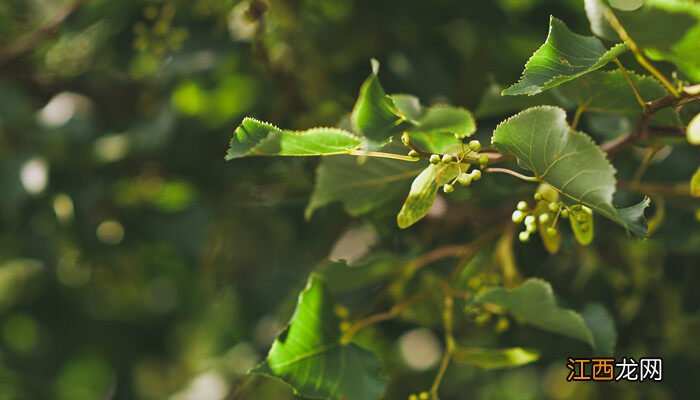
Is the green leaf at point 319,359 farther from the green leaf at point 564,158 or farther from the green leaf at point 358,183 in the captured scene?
the green leaf at point 564,158

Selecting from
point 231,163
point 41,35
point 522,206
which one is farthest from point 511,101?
point 41,35

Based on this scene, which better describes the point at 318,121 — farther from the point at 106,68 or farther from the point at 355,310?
the point at 106,68

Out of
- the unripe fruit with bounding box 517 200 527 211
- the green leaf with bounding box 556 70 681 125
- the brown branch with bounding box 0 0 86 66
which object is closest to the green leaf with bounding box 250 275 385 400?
the unripe fruit with bounding box 517 200 527 211

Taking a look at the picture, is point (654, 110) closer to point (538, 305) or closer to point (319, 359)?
point (538, 305)

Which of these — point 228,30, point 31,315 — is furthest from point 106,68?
point 31,315

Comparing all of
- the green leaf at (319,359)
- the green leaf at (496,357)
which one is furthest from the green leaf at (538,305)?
the green leaf at (319,359)

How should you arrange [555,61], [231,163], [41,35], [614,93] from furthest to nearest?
1. [231,163]
2. [41,35]
3. [614,93]
4. [555,61]

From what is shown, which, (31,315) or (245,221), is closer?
(245,221)
